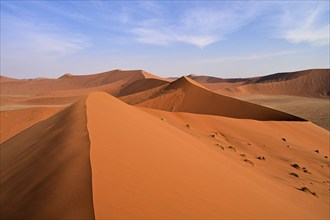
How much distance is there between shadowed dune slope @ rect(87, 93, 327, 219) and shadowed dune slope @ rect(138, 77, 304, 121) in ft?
42.9

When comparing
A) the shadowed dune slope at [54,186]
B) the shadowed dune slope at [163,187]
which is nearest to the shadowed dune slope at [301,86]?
the shadowed dune slope at [163,187]

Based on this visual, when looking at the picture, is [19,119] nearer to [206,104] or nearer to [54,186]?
[206,104]

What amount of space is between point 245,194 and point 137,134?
2.18 m

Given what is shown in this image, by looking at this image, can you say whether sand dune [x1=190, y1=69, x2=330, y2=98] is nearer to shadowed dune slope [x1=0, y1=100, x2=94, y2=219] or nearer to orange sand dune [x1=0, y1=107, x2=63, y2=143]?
orange sand dune [x1=0, y1=107, x2=63, y2=143]

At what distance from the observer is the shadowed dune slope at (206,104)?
17812 millimetres

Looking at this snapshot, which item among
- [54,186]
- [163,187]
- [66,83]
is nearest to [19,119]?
[54,186]

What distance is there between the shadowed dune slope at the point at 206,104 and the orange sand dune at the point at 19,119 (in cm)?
738

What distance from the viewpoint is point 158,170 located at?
3.46 m

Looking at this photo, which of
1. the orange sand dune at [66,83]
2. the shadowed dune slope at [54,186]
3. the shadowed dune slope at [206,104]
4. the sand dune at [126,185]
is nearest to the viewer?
the shadowed dune slope at [54,186]

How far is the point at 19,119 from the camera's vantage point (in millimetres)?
15844

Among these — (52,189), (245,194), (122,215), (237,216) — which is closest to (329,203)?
(245,194)

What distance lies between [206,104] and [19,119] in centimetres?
1282

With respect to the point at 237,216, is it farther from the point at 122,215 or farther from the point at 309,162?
the point at 309,162

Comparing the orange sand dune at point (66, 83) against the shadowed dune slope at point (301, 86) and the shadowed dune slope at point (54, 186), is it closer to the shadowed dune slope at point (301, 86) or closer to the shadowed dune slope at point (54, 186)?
the shadowed dune slope at point (301, 86)
